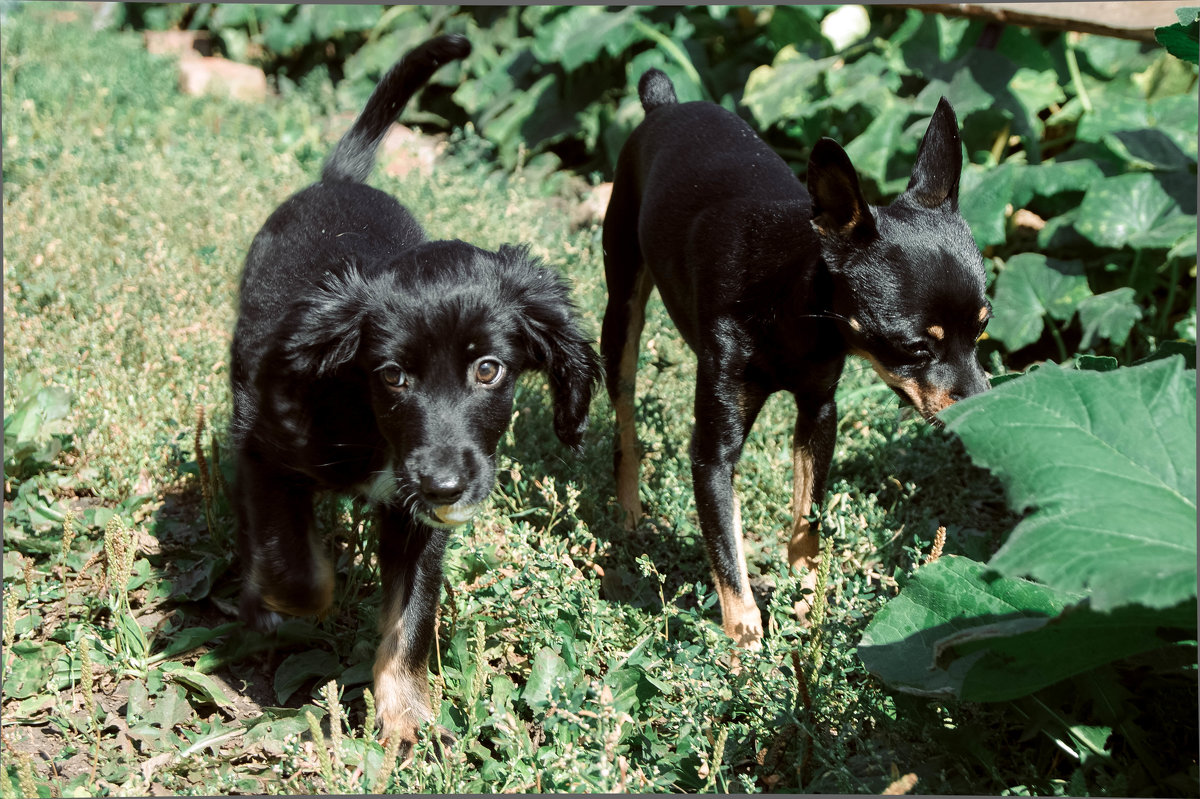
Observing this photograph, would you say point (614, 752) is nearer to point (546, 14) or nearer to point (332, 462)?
point (332, 462)

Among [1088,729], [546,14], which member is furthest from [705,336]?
[546,14]

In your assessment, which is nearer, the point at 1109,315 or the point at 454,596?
the point at 454,596

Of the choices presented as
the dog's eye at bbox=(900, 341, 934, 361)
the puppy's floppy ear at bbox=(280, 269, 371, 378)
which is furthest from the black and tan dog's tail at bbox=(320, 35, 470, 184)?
the dog's eye at bbox=(900, 341, 934, 361)

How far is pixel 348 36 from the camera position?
9.38m

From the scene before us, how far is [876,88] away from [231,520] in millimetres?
4183

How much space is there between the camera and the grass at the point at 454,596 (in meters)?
2.70

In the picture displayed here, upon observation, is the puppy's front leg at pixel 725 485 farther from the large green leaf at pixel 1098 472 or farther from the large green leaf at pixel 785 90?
the large green leaf at pixel 785 90

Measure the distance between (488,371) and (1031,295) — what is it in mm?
3524

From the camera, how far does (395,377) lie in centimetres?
281

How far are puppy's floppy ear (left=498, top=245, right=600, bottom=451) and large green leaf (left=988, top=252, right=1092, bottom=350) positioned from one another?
2.85 meters

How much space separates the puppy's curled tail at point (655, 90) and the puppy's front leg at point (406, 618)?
2320mm

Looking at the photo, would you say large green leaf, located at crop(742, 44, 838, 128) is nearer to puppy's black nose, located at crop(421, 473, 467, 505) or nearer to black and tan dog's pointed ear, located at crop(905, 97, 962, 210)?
black and tan dog's pointed ear, located at crop(905, 97, 962, 210)

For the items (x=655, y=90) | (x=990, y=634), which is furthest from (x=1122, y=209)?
(x=990, y=634)

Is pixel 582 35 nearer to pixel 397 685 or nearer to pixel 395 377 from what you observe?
pixel 395 377
